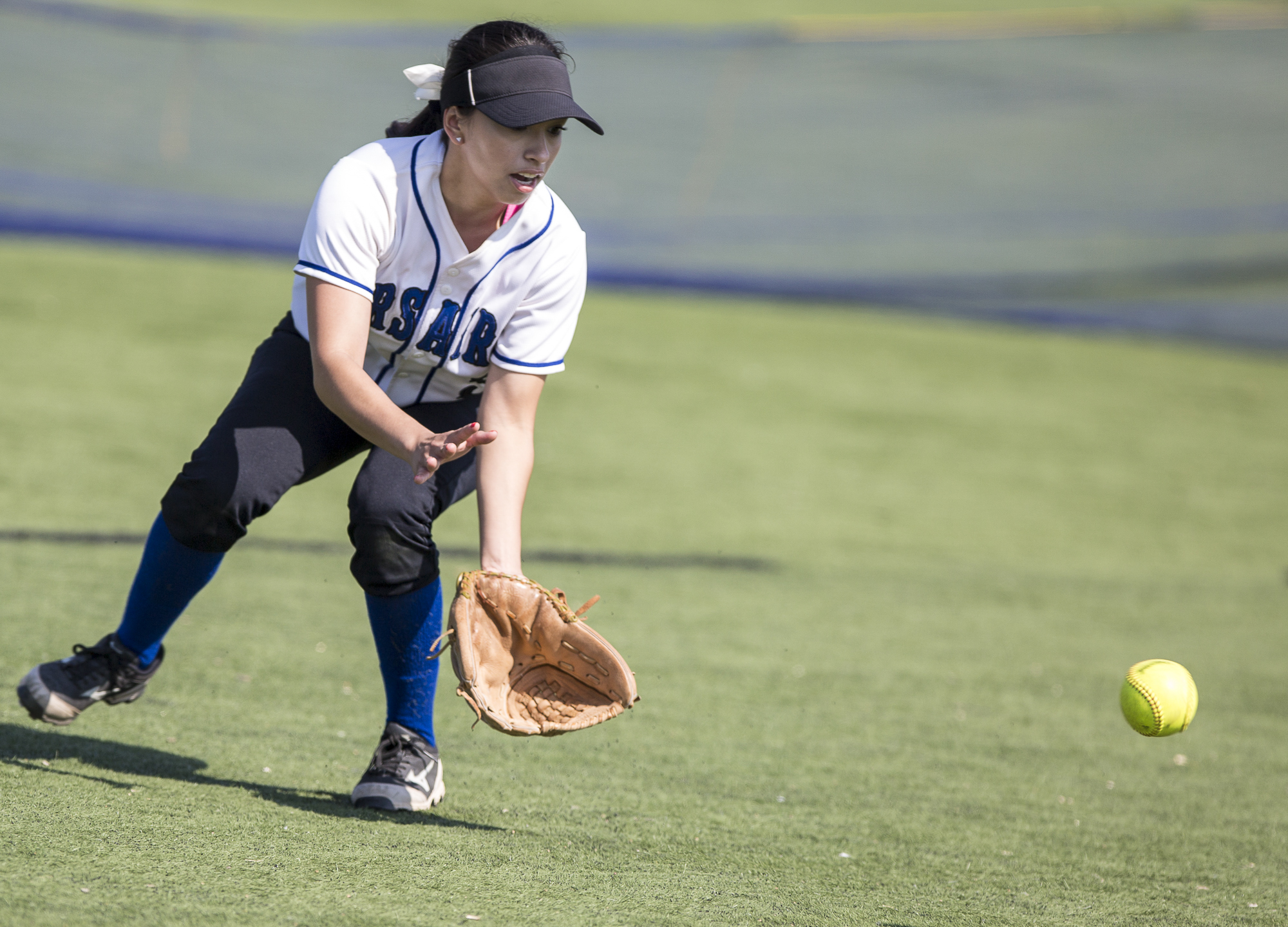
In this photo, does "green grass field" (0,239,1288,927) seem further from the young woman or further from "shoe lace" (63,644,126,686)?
the young woman

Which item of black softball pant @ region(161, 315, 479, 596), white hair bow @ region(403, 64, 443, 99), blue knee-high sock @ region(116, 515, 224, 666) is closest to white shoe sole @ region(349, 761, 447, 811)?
black softball pant @ region(161, 315, 479, 596)

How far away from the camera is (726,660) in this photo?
4.41 m

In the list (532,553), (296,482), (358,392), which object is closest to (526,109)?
(358,392)

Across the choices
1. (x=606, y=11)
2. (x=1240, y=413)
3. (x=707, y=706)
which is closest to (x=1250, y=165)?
(x=1240, y=413)

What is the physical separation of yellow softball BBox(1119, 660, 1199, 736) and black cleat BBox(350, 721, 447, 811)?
5.17ft

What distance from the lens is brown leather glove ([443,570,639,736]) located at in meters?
A: 2.68

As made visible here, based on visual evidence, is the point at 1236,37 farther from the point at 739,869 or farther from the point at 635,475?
the point at 739,869

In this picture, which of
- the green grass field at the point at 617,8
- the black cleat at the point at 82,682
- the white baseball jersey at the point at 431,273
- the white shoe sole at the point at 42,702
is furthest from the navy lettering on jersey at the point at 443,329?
the green grass field at the point at 617,8

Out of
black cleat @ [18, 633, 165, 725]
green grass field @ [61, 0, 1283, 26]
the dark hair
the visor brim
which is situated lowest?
black cleat @ [18, 633, 165, 725]

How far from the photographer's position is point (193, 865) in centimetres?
231

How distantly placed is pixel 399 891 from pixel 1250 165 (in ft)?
40.8

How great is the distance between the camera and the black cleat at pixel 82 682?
9.57ft

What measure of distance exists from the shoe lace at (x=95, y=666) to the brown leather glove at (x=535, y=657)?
2.71 feet

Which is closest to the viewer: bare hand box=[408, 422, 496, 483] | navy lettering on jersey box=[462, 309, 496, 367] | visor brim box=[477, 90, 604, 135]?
bare hand box=[408, 422, 496, 483]
